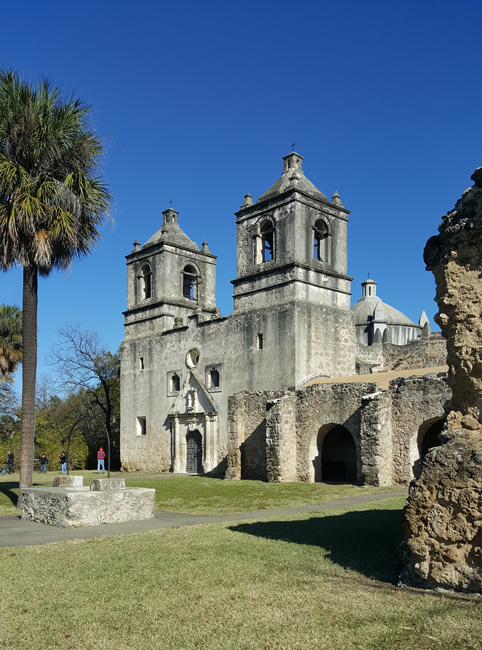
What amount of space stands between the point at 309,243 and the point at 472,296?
1926 centimetres

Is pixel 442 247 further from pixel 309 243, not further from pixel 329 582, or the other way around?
pixel 309 243

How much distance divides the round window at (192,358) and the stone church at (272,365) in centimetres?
9

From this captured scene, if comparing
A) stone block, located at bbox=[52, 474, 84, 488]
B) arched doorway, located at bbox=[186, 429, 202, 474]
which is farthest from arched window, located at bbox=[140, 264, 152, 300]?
stone block, located at bbox=[52, 474, 84, 488]

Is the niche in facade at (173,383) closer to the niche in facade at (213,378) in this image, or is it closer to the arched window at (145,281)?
the niche in facade at (213,378)

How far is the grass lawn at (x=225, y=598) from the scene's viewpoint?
170 inches

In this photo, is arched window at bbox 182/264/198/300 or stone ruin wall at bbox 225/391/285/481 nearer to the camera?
stone ruin wall at bbox 225/391/285/481

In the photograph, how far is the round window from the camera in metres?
27.5

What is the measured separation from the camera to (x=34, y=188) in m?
13.1

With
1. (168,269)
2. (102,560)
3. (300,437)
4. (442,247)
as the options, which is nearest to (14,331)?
(168,269)

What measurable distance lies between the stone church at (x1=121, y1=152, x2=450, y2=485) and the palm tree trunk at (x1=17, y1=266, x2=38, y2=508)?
9244mm

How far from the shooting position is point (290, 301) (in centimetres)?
2361

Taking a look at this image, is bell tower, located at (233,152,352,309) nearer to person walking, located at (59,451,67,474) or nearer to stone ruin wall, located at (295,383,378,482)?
stone ruin wall, located at (295,383,378,482)

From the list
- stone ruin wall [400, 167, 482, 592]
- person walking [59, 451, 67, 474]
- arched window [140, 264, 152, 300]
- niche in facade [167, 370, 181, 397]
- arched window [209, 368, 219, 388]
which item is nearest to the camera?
stone ruin wall [400, 167, 482, 592]

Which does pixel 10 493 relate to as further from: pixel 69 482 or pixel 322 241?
pixel 322 241
